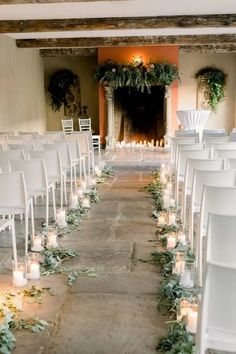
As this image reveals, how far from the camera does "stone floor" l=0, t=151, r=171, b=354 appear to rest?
234cm

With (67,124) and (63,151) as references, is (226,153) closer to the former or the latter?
(63,151)

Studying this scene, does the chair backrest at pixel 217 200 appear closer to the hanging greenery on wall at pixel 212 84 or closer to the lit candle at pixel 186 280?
the lit candle at pixel 186 280

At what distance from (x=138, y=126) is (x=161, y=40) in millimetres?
2827

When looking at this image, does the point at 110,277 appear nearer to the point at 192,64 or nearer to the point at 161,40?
the point at 161,40

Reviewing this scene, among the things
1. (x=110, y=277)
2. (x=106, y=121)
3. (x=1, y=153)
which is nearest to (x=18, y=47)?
(x=106, y=121)

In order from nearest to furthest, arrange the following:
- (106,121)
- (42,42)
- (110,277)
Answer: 1. (110,277)
2. (42,42)
3. (106,121)

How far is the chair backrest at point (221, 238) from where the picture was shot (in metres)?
2.25

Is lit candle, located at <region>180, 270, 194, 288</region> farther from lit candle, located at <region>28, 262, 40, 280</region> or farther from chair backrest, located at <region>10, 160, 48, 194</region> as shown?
chair backrest, located at <region>10, 160, 48, 194</region>

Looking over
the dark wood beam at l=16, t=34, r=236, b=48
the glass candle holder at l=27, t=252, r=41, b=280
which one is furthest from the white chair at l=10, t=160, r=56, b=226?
the dark wood beam at l=16, t=34, r=236, b=48

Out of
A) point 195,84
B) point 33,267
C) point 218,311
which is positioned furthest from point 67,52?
point 218,311

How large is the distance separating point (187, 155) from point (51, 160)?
5.35 ft

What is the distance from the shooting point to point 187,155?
5020 mm

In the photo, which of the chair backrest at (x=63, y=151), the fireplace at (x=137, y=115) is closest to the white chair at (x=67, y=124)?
the fireplace at (x=137, y=115)

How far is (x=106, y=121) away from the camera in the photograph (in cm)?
1220
